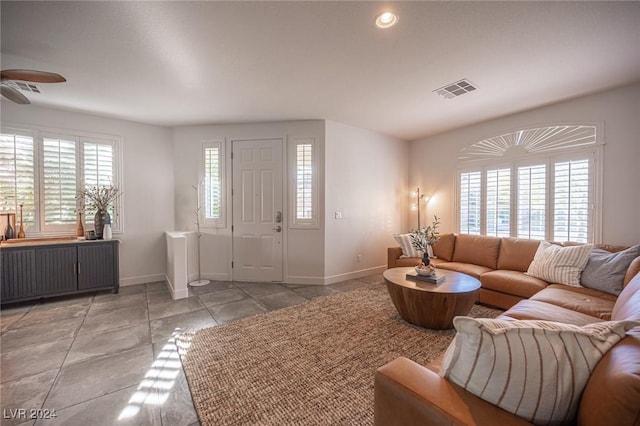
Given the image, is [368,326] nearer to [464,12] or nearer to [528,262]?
[528,262]

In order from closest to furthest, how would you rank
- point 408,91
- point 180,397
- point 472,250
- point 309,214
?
point 180,397 < point 408,91 < point 472,250 < point 309,214

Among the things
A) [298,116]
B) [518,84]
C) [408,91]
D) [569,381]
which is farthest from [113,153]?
[518,84]

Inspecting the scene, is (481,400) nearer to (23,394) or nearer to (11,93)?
(23,394)

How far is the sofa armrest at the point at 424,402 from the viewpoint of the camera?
2.74ft

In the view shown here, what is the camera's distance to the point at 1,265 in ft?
10.4

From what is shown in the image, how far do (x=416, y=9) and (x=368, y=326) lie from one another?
9.31ft

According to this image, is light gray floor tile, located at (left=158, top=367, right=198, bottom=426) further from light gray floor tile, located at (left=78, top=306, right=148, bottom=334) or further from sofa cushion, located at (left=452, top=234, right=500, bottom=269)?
sofa cushion, located at (left=452, top=234, right=500, bottom=269)

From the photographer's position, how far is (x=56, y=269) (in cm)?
348

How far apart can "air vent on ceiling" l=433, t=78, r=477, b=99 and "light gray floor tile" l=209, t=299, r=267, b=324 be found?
11.5 ft

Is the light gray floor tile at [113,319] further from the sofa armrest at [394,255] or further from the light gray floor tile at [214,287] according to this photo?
the sofa armrest at [394,255]

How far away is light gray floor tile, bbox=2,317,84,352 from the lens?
8.05ft

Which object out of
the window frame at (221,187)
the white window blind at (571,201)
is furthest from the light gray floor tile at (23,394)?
the white window blind at (571,201)

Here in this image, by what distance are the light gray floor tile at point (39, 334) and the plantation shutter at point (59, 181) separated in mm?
1738

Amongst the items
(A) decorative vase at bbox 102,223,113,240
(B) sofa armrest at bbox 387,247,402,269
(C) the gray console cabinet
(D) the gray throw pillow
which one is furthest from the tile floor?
(D) the gray throw pillow
